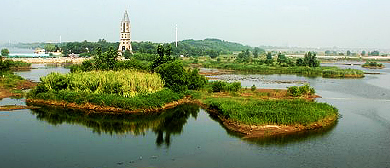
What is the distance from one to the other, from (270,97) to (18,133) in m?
23.1

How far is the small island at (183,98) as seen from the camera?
81.8 feet

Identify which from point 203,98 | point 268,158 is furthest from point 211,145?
point 203,98

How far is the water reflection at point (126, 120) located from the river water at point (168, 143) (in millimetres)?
63

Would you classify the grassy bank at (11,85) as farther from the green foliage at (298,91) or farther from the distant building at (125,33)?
the distant building at (125,33)

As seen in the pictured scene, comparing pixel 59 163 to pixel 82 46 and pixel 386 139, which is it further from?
pixel 82 46

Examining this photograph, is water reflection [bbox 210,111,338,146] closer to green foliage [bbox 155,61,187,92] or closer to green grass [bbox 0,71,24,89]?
green foliage [bbox 155,61,187,92]

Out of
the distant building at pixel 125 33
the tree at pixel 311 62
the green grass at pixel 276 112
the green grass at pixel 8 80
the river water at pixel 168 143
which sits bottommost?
the river water at pixel 168 143

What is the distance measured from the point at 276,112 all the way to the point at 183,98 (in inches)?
488

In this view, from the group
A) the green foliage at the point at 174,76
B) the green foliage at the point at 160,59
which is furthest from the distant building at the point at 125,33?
the green foliage at the point at 174,76

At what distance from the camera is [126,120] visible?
27.4 metres

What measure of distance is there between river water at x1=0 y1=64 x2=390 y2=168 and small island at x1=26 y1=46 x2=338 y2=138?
3.92ft

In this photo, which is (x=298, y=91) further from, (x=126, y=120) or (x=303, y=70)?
(x=303, y=70)

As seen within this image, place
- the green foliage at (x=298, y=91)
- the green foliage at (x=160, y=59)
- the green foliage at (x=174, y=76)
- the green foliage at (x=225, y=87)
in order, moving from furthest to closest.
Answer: the green foliage at (x=160, y=59), the green foliage at (x=225, y=87), the green foliage at (x=298, y=91), the green foliage at (x=174, y=76)

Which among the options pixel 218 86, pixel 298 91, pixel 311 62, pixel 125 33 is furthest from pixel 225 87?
pixel 125 33
